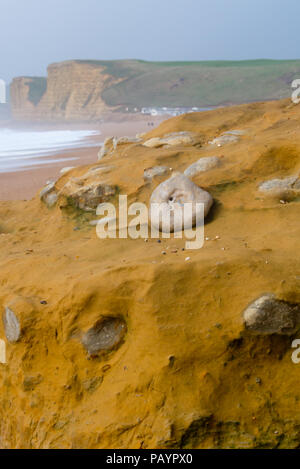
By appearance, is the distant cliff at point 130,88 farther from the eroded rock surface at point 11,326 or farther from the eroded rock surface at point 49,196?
the eroded rock surface at point 11,326

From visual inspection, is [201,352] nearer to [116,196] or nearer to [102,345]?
[102,345]

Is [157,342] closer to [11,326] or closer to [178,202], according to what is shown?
[11,326]

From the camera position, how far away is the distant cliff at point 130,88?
5475cm

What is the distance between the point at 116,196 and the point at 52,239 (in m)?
1.03

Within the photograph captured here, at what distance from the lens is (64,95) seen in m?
62.2

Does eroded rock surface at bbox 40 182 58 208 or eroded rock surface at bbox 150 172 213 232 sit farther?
eroded rock surface at bbox 40 182 58 208

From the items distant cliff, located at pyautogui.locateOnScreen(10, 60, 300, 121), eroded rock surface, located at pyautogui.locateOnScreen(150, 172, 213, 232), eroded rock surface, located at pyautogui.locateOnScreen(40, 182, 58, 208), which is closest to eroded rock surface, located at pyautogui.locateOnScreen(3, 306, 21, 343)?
eroded rock surface, located at pyautogui.locateOnScreen(150, 172, 213, 232)

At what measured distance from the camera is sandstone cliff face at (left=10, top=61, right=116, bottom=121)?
5756cm

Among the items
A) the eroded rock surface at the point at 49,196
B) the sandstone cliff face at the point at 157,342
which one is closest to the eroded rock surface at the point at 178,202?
the sandstone cliff face at the point at 157,342

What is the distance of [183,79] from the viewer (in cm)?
6275

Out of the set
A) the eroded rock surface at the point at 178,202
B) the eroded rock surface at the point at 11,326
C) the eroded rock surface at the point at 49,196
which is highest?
the eroded rock surface at the point at 178,202

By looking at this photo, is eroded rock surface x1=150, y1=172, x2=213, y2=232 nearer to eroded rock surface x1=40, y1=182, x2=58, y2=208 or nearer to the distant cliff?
eroded rock surface x1=40, y1=182, x2=58, y2=208

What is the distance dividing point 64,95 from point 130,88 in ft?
33.6

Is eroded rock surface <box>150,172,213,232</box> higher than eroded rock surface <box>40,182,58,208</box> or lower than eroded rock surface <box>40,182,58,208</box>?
higher
